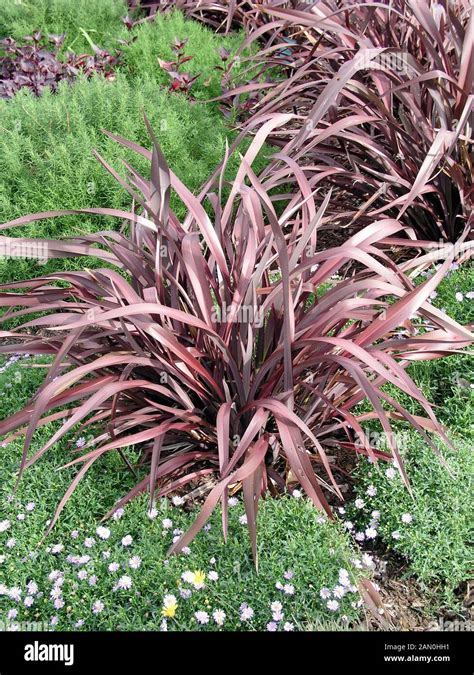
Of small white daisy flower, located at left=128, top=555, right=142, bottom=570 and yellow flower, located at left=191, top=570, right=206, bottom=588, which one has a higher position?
small white daisy flower, located at left=128, top=555, right=142, bottom=570

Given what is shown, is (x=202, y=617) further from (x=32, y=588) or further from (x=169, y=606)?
(x=32, y=588)

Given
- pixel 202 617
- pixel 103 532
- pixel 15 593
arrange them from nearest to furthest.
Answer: pixel 202 617
pixel 15 593
pixel 103 532

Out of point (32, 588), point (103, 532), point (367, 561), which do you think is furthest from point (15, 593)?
point (367, 561)

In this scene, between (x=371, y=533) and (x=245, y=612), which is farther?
(x=371, y=533)

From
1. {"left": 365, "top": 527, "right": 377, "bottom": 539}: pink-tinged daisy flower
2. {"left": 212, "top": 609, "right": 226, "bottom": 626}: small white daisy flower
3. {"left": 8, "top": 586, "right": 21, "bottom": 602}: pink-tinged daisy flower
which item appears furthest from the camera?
{"left": 365, "top": 527, "right": 377, "bottom": 539}: pink-tinged daisy flower

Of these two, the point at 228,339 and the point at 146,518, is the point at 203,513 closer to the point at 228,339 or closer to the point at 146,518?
the point at 146,518

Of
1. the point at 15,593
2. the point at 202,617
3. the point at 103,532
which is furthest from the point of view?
the point at 103,532

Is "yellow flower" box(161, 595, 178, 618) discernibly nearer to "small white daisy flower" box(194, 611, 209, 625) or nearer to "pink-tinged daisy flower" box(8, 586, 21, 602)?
"small white daisy flower" box(194, 611, 209, 625)

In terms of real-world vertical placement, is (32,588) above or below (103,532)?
below

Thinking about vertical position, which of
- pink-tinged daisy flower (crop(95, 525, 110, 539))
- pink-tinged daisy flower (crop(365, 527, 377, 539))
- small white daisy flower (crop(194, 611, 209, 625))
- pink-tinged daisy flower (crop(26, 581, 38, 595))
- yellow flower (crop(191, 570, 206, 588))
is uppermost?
pink-tinged daisy flower (crop(95, 525, 110, 539))

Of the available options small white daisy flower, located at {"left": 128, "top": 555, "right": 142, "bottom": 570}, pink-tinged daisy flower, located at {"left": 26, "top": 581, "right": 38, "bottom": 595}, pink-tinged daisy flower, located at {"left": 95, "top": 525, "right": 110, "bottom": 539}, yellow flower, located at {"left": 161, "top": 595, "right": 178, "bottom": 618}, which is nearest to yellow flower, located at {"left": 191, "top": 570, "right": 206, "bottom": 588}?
yellow flower, located at {"left": 161, "top": 595, "right": 178, "bottom": 618}

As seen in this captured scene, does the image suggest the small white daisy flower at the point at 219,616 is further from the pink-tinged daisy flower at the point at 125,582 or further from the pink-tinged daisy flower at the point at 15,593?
the pink-tinged daisy flower at the point at 15,593

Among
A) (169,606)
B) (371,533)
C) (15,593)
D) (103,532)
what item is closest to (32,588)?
(15,593)

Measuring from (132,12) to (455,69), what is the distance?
3.19 metres
